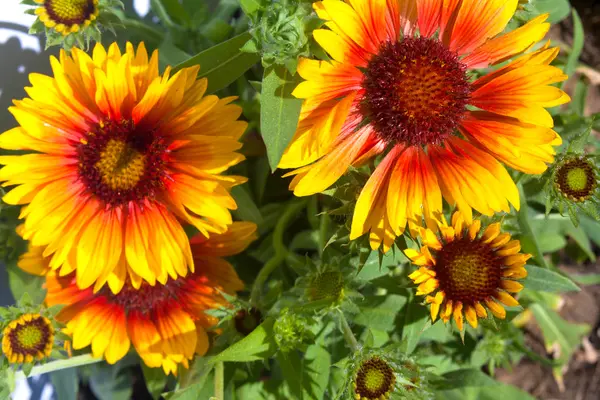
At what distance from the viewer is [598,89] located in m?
2.62

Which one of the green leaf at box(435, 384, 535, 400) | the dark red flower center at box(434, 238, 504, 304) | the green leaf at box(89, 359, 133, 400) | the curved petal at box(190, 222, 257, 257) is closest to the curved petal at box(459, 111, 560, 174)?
the dark red flower center at box(434, 238, 504, 304)

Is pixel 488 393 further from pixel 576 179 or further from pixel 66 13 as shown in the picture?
pixel 66 13

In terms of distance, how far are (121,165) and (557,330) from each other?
77.6 inches

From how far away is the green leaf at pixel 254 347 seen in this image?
1.26 metres

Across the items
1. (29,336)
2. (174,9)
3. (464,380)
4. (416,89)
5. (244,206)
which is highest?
(174,9)

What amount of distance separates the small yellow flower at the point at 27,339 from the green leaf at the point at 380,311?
81cm

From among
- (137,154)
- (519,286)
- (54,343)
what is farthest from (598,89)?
(54,343)

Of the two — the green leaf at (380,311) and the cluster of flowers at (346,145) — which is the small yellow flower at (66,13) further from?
the green leaf at (380,311)

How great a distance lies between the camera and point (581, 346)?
2650mm

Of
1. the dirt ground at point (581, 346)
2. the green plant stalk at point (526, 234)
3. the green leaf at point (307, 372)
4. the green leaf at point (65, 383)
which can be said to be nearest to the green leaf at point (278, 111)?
the green leaf at point (307, 372)

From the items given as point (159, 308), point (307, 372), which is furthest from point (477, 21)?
point (159, 308)

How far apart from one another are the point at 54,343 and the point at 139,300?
0.26 m

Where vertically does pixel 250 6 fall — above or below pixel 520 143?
above

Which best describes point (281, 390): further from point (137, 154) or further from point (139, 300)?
point (137, 154)
